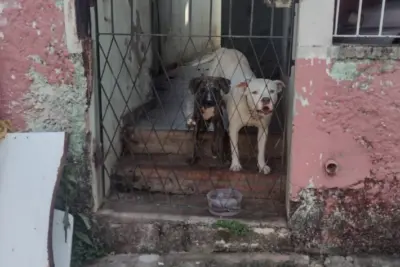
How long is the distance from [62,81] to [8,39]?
16.7 inches

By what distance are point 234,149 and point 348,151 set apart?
1.00 m

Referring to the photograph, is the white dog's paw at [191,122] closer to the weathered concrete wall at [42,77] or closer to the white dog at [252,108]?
the white dog at [252,108]

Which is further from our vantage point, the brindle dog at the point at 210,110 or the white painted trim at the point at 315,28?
the brindle dog at the point at 210,110

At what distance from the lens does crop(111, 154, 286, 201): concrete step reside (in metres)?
3.88

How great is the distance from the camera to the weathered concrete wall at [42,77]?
122 inches

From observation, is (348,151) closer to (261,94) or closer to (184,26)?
(261,94)

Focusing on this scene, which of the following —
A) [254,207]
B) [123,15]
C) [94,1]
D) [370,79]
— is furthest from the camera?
[123,15]

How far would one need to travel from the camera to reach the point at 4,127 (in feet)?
10.6

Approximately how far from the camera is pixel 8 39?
3148 millimetres

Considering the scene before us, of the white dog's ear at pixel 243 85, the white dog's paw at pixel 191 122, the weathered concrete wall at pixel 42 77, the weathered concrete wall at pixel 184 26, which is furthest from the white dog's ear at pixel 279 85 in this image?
the weathered concrete wall at pixel 184 26

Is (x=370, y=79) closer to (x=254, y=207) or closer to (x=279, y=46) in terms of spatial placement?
(x=254, y=207)

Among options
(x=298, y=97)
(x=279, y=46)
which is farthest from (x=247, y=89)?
(x=279, y=46)

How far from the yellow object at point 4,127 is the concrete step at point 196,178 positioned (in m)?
0.98

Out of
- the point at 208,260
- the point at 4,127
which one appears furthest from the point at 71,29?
the point at 208,260
